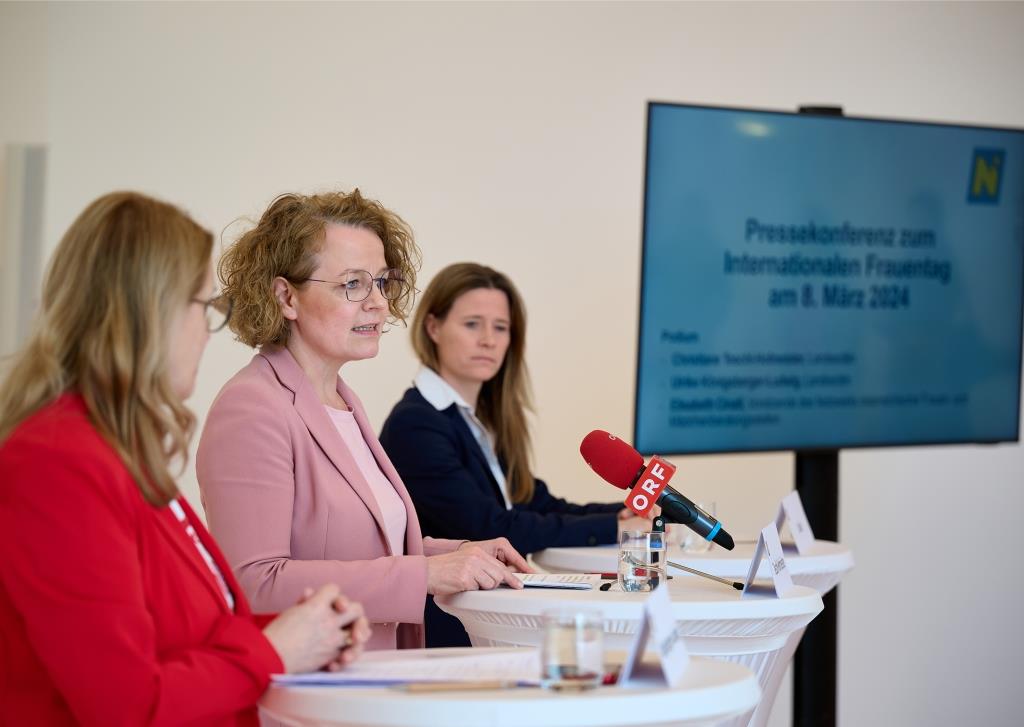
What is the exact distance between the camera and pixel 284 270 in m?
2.69

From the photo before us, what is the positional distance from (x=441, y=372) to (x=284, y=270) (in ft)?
4.33

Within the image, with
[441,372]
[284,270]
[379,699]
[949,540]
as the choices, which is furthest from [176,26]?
[949,540]

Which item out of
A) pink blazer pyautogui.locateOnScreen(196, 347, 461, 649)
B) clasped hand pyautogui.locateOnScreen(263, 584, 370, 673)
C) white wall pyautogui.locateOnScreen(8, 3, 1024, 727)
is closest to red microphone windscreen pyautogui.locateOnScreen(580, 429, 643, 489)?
pink blazer pyautogui.locateOnScreen(196, 347, 461, 649)

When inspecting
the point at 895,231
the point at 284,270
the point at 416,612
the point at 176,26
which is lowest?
the point at 416,612

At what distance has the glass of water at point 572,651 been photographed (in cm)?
171

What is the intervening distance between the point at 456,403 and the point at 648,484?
1148mm

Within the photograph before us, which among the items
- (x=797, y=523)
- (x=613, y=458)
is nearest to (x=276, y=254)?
(x=613, y=458)

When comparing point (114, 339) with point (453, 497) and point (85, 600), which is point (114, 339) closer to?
point (85, 600)

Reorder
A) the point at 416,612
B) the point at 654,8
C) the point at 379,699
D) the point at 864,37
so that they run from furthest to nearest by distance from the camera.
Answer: the point at 864,37, the point at 654,8, the point at 416,612, the point at 379,699

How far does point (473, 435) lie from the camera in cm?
382

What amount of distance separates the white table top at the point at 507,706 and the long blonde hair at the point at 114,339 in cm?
33

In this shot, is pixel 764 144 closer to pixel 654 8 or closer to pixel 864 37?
pixel 654 8

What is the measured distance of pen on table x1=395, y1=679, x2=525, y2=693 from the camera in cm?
166

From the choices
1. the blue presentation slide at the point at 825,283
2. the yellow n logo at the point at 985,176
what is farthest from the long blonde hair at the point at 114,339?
the yellow n logo at the point at 985,176
